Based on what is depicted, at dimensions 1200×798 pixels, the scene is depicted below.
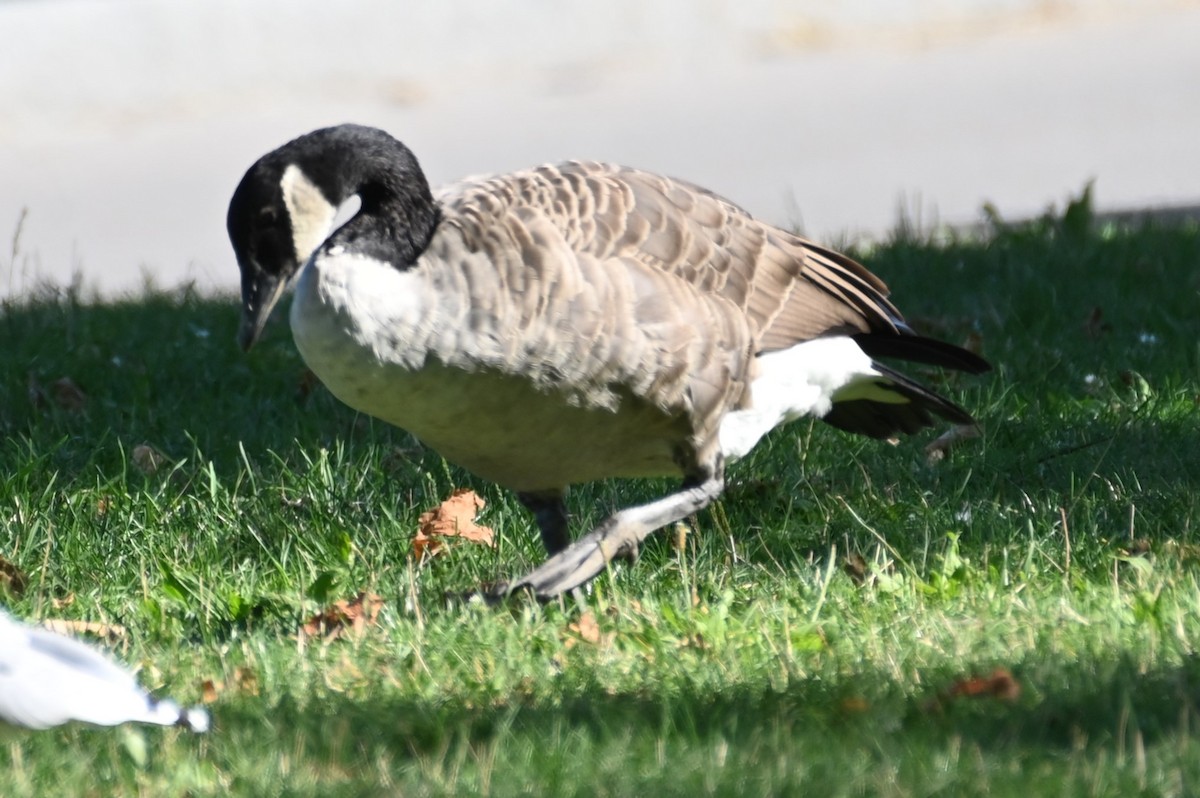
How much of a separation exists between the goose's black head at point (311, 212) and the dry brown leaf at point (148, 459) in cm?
135

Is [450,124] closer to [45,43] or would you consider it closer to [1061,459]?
[45,43]

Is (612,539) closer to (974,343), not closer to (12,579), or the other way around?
(12,579)

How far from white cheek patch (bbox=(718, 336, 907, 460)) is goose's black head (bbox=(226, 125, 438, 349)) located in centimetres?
102

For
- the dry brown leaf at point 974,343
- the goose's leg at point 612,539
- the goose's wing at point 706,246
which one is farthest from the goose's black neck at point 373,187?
the dry brown leaf at point 974,343

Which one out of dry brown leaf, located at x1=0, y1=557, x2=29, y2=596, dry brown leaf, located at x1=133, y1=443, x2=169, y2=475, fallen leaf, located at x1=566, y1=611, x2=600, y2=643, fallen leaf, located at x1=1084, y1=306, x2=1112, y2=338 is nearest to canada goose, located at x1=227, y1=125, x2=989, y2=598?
fallen leaf, located at x1=566, y1=611, x2=600, y2=643

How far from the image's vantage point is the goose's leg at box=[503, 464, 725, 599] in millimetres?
3887

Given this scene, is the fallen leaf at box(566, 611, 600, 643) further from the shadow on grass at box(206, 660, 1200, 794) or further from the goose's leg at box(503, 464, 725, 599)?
the shadow on grass at box(206, 660, 1200, 794)

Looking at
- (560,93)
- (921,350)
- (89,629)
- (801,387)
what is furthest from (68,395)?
(560,93)

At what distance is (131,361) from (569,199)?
2.79m

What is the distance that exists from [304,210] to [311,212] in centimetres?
3

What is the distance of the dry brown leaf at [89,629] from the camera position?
3.85 m

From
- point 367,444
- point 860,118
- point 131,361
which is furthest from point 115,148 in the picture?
point 367,444

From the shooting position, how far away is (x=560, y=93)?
14031 millimetres

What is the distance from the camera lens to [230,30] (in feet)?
50.7
